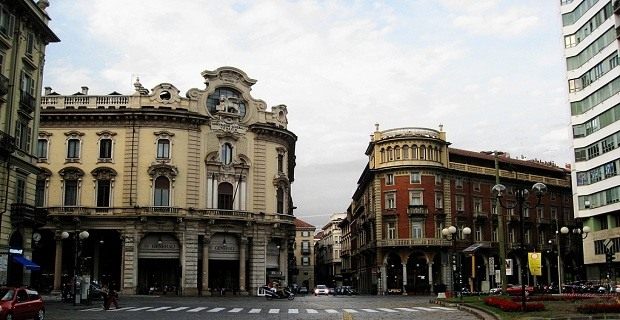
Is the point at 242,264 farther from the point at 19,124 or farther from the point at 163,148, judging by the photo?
the point at 19,124

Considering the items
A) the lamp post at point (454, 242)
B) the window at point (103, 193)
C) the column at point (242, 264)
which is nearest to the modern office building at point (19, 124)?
the window at point (103, 193)

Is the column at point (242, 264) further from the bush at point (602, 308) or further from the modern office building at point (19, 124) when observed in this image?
the bush at point (602, 308)

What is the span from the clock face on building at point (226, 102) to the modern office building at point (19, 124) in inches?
825

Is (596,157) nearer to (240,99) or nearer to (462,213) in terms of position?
(462,213)

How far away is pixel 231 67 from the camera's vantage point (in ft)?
201

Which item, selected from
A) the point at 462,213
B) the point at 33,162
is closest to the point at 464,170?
the point at 462,213

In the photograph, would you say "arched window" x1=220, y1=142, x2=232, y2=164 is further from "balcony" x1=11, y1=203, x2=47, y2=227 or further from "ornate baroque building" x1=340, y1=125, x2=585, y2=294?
"balcony" x1=11, y1=203, x2=47, y2=227

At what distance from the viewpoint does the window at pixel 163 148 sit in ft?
191

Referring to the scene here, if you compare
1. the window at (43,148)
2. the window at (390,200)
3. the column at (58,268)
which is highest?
the window at (43,148)

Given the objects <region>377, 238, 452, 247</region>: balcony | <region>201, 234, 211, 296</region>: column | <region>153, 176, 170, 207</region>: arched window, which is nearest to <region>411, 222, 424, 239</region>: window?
<region>377, 238, 452, 247</region>: balcony

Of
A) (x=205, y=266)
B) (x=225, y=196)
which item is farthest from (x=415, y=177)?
(x=205, y=266)

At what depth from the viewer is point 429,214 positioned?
246 feet

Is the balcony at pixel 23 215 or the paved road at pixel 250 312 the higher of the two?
the balcony at pixel 23 215

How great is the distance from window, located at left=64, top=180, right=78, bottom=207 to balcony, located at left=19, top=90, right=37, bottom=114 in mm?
19406
